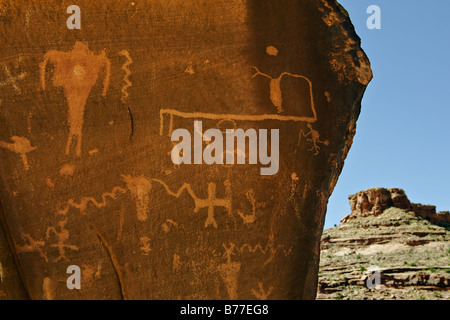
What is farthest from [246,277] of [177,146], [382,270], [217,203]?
[382,270]

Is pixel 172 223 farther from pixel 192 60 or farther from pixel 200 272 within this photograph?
pixel 192 60

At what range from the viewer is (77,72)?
173 inches

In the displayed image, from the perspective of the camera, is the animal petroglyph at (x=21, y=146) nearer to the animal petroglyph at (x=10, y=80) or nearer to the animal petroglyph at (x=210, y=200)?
the animal petroglyph at (x=10, y=80)

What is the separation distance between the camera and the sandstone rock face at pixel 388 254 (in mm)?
27969

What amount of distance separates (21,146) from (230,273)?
1990 millimetres

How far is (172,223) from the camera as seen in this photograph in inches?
170

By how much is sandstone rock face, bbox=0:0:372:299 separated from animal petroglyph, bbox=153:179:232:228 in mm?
12

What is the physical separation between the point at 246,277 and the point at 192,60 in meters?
1.85

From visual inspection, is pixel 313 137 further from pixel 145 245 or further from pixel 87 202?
pixel 87 202

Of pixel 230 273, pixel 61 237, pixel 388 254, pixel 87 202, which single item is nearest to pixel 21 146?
pixel 87 202

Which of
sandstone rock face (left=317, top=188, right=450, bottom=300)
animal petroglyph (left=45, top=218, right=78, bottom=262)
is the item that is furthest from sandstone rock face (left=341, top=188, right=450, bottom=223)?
animal petroglyph (left=45, top=218, right=78, bottom=262)

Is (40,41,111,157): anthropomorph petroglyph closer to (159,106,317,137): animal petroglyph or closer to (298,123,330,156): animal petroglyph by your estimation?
(159,106,317,137): animal petroglyph

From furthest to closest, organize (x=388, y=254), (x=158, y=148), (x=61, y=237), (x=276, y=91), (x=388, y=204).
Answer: (x=388, y=204), (x=388, y=254), (x=276, y=91), (x=158, y=148), (x=61, y=237)

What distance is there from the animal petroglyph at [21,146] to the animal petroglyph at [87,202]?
0.45m
